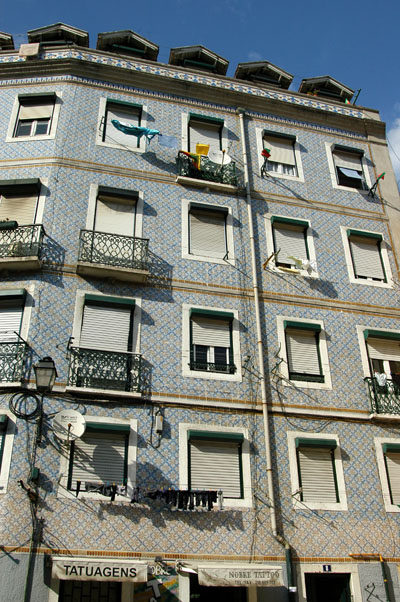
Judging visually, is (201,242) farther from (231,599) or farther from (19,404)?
(231,599)

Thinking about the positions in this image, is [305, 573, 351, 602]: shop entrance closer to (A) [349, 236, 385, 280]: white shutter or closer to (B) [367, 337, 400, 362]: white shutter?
(B) [367, 337, 400, 362]: white shutter

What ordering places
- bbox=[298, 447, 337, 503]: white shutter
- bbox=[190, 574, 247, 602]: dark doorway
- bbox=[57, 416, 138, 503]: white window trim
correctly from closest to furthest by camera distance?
bbox=[57, 416, 138, 503]: white window trim < bbox=[190, 574, 247, 602]: dark doorway < bbox=[298, 447, 337, 503]: white shutter

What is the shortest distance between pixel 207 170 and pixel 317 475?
876cm

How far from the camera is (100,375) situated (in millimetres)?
12477

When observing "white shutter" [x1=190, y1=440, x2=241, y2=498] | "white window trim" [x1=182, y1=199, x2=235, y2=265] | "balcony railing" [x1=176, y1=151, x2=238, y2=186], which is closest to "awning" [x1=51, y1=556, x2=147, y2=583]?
"white shutter" [x1=190, y1=440, x2=241, y2=498]

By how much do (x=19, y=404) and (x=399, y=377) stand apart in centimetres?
930

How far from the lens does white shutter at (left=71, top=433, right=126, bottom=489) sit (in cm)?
1159

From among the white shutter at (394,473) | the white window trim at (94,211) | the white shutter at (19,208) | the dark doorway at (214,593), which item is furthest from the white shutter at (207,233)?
the dark doorway at (214,593)

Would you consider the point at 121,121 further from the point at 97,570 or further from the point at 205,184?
the point at 97,570

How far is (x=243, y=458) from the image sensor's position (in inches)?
496

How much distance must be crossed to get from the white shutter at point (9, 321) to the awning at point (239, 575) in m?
6.24

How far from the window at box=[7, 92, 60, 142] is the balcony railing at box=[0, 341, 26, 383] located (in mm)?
6341

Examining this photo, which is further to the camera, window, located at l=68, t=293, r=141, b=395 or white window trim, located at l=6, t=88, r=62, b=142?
white window trim, located at l=6, t=88, r=62, b=142

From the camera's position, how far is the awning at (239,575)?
1053cm
